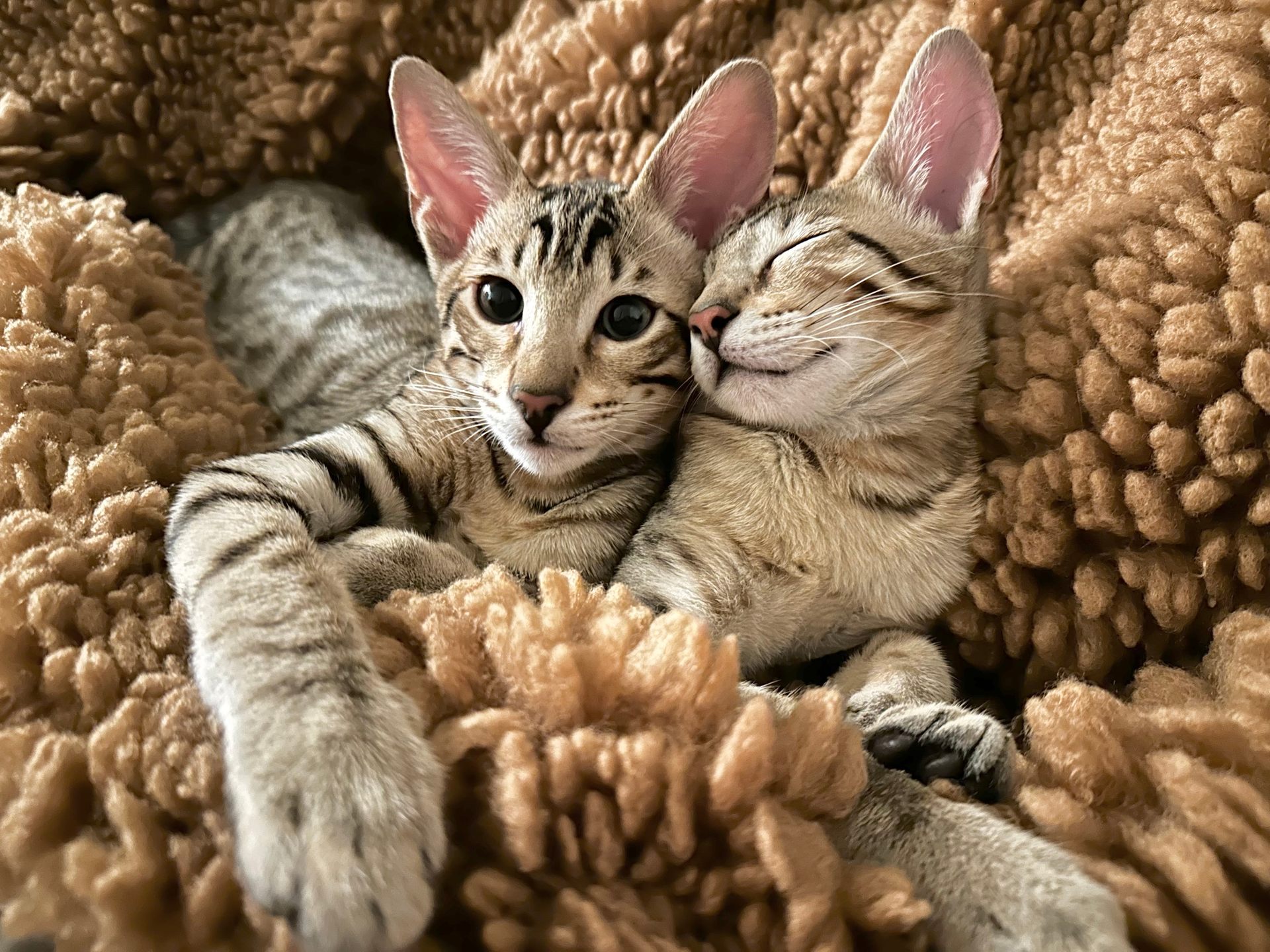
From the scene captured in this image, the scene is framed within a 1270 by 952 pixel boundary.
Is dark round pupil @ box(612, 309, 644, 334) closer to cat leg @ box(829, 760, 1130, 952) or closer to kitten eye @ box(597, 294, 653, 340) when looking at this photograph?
kitten eye @ box(597, 294, 653, 340)

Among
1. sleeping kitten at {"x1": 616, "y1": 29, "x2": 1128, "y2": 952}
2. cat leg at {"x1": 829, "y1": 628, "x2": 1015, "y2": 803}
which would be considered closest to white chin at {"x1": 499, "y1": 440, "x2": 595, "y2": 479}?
sleeping kitten at {"x1": 616, "y1": 29, "x2": 1128, "y2": 952}

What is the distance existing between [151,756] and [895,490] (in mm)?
676

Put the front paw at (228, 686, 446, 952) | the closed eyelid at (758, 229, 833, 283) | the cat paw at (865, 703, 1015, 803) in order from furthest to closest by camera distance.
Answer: the closed eyelid at (758, 229, 833, 283), the cat paw at (865, 703, 1015, 803), the front paw at (228, 686, 446, 952)

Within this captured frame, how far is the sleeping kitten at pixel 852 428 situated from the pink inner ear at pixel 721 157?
138 mm

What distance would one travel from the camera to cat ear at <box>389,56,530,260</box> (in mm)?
1017

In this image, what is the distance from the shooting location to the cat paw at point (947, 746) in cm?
65

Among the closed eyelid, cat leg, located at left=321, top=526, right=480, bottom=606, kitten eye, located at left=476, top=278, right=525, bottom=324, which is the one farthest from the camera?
kitten eye, located at left=476, top=278, right=525, bottom=324

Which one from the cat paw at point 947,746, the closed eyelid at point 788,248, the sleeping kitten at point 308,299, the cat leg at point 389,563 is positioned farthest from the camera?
the sleeping kitten at point 308,299

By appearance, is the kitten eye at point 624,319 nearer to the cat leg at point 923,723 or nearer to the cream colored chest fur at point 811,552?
the cream colored chest fur at point 811,552

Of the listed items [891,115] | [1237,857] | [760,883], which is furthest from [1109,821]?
[891,115]

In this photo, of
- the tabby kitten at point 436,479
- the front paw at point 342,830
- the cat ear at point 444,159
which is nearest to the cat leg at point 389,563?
the tabby kitten at point 436,479

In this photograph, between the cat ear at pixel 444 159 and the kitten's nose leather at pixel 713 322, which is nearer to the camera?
the kitten's nose leather at pixel 713 322

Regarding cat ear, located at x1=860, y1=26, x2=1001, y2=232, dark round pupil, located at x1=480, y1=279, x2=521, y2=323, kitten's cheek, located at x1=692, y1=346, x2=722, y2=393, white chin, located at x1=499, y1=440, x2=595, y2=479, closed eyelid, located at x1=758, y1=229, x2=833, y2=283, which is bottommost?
white chin, located at x1=499, y1=440, x2=595, y2=479

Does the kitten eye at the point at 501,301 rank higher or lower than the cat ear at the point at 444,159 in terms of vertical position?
lower
